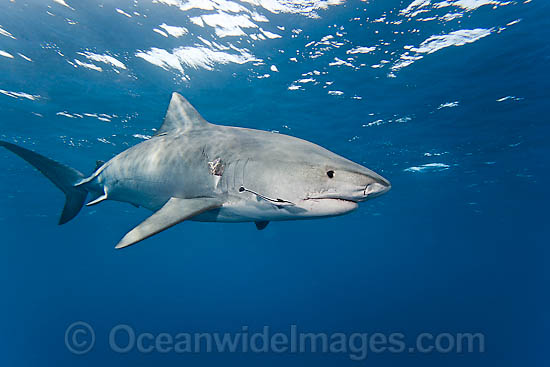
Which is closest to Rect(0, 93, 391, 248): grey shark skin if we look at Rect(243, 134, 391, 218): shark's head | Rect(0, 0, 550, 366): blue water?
Rect(243, 134, 391, 218): shark's head

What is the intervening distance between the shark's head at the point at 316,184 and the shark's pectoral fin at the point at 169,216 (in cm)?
62

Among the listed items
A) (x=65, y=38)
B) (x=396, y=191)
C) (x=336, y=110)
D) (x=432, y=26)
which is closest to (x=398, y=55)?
(x=432, y=26)

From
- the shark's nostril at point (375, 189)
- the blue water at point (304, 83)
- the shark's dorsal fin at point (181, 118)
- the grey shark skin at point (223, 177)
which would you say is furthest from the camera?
the blue water at point (304, 83)

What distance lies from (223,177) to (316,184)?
1.13 meters

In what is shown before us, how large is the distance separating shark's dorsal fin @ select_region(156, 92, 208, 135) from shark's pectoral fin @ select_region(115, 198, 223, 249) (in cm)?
159

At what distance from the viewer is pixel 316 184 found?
2.38 metres

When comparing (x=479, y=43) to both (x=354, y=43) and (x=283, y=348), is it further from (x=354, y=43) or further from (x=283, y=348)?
(x=283, y=348)

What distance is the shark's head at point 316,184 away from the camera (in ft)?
7.60

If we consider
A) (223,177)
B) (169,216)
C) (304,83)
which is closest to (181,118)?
(223,177)

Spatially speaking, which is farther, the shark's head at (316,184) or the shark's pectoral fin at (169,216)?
the shark's pectoral fin at (169,216)

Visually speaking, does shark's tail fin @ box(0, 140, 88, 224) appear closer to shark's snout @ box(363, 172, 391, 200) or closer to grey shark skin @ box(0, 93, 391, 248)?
grey shark skin @ box(0, 93, 391, 248)

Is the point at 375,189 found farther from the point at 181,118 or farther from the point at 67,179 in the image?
the point at 67,179

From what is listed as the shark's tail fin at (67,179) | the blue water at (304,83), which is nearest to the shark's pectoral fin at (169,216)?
the shark's tail fin at (67,179)

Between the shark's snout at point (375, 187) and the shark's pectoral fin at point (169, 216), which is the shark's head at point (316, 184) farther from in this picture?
the shark's pectoral fin at point (169, 216)
